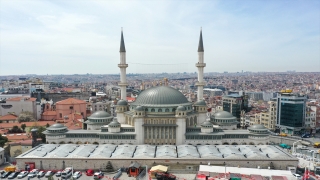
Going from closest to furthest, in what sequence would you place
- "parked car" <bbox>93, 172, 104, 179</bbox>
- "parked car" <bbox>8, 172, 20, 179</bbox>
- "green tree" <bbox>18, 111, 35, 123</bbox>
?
"parked car" <bbox>8, 172, 20, 179</bbox> < "parked car" <bbox>93, 172, 104, 179</bbox> < "green tree" <bbox>18, 111, 35, 123</bbox>

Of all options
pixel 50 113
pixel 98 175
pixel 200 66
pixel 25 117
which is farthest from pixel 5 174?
pixel 50 113

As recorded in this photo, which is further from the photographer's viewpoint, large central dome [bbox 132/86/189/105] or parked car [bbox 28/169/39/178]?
large central dome [bbox 132/86/189/105]

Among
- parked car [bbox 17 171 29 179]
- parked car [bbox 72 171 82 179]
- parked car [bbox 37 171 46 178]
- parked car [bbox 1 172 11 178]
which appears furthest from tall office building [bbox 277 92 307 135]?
parked car [bbox 1 172 11 178]

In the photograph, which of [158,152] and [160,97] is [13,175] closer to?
[158,152]

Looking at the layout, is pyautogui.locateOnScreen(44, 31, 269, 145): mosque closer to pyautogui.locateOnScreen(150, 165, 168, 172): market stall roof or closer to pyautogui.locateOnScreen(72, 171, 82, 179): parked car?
pyautogui.locateOnScreen(72, 171, 82, 179): parked car

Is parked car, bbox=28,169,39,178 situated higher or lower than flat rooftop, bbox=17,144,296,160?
lower

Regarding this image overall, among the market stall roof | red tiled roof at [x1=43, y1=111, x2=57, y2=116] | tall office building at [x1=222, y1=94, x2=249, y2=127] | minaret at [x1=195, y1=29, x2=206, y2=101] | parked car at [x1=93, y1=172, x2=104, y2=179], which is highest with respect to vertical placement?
minaret at [x1=195, y1=29, x2=206, y2=101]

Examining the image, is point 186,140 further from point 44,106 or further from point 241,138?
point 44,106

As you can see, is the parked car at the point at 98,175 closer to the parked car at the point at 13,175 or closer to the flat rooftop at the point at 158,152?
the flat rooftop at the point at 158,152
